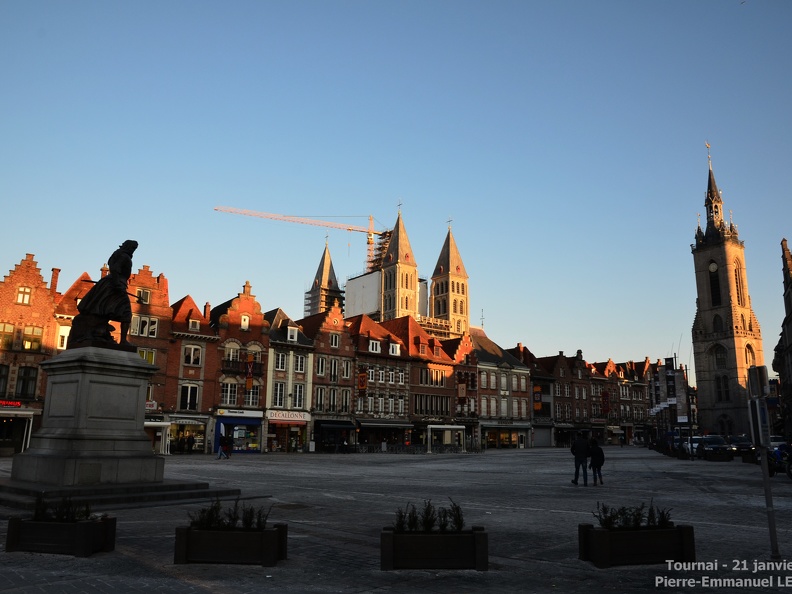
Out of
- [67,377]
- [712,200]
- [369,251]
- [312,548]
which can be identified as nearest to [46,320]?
[67,377]

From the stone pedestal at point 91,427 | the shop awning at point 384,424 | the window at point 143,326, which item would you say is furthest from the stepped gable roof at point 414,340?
the stone pedestal at point 91,427

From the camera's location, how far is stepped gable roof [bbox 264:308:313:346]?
193ft

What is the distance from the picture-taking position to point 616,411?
103 m

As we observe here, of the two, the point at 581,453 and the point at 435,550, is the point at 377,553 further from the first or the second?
the point at 581,453

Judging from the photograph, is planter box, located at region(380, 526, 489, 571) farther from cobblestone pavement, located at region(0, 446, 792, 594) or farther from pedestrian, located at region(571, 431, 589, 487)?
pedestrian, located at region(571, 431, 589, 487)

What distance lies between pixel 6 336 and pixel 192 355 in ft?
42.9


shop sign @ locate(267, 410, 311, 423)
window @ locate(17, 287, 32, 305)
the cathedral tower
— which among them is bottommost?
shop sign @ locate(267, 410, 311, 423)

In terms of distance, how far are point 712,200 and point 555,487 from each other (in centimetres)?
12402

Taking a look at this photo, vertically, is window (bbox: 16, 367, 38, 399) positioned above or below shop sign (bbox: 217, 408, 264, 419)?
above

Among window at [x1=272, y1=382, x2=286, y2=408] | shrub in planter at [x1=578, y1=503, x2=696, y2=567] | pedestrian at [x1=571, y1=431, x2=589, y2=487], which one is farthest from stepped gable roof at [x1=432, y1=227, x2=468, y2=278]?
shrub in planter at [x1=578, y1=503, x2=696, y2=567]

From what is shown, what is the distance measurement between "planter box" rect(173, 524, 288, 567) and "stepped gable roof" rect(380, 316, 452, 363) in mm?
62023

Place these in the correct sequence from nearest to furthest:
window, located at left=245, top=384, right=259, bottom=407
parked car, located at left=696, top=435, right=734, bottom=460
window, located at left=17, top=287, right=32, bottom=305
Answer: parked car, located at left=696, top=435, right=734, bottom=460 → window, located at left=17, top=287, right=32, bottom=305 → window, located at left=245, top=384, right=259, bottom=407

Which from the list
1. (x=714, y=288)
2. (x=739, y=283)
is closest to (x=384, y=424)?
(x=714, y=288)

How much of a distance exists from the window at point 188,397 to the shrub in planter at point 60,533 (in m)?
44.8
